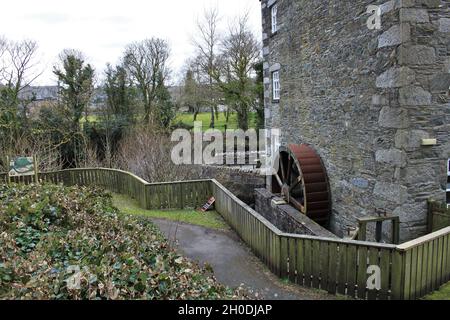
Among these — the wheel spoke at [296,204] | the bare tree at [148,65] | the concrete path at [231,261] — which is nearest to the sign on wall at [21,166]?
the concrete path at [231,261]

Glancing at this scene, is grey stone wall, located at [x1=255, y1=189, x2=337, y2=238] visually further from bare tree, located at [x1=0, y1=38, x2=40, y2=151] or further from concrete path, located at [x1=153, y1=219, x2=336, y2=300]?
bare tree, located at [x1=0, y1=38, x2=40, y2=151]

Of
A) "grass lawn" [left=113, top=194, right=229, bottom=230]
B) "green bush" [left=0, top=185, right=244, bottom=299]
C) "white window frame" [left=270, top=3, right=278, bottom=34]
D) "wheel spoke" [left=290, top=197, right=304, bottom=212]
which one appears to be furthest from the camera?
"white window frame" [left=270, top=3, right=278, bottom=34]

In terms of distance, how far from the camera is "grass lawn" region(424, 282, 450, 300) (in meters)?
5.32

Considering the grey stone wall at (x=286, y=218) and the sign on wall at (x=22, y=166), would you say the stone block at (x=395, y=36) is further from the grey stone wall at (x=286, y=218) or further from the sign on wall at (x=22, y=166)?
the sign on wall at (x=22, y=166)

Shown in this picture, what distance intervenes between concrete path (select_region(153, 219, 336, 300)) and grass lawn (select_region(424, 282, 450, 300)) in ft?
4.36

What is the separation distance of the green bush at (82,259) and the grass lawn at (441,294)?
3070 millimetres

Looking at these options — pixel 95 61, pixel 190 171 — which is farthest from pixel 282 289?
pixel 95 61

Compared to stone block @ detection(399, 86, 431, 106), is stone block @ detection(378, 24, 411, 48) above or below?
above

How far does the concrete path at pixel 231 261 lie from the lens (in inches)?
238

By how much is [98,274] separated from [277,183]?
9649 millimetres

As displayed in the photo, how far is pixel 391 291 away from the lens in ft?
17.3

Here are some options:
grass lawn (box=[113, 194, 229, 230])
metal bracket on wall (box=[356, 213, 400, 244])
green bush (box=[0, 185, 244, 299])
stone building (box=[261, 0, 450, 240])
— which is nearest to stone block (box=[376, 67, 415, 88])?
stone building (box=[261, 0, 450, 240])

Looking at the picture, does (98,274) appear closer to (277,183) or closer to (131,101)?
(277,183)
